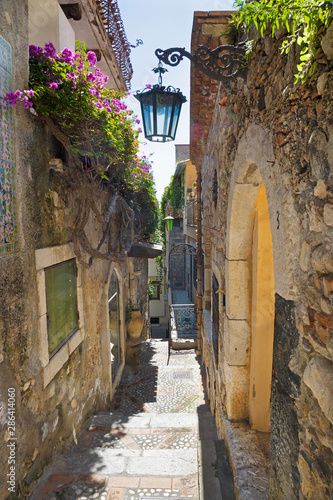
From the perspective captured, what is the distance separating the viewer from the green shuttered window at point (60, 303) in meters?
3.36

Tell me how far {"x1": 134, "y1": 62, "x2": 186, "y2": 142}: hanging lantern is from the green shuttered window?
1831mm

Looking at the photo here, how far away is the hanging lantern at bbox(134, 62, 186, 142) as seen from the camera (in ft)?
9.41

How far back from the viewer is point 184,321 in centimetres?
1138

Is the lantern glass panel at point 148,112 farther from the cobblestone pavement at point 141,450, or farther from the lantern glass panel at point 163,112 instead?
the cobblestone pavement at point 141,450

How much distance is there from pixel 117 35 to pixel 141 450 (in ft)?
25.6

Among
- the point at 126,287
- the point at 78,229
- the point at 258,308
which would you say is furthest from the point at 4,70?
the point at 126,287

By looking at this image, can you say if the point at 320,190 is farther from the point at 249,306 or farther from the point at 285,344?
the point at 249,306

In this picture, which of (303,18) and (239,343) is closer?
(303,18)

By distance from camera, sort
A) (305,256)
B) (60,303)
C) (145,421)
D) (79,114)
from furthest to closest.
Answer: (145,421) → (60,303) → (79,114) → (305,256)

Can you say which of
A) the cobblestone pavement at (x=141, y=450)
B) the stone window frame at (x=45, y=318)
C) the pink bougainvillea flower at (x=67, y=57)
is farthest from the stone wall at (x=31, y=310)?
the pink bougainvillea flower at (x=67, y=57)

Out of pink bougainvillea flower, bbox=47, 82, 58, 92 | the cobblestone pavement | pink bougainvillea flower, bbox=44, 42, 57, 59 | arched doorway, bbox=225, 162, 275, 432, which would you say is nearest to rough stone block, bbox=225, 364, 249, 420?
arched doorway, bbox=225, 162, 275, 432

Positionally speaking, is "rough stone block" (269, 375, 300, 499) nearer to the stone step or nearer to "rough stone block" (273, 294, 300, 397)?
"rough stone block" (273, 294, 300, 397)

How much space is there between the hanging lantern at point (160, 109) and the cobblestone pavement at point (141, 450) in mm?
3385

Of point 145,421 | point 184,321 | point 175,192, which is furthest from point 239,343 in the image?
point 175,192
